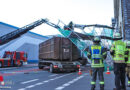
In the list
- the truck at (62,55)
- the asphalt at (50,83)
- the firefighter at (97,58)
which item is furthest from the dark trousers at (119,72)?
the truck at (62,55)

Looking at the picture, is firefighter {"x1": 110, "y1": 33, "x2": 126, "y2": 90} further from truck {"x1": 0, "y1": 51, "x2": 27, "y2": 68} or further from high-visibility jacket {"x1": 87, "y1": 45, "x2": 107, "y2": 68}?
truck {"x1": 0, "y1": 51, "x2": 27, "y2": 68}

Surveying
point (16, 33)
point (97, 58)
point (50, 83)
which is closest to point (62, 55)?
point (50, 83)

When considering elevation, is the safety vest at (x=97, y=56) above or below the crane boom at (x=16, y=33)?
below

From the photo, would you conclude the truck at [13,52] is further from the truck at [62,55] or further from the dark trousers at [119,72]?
the dark trousers at [119,72]

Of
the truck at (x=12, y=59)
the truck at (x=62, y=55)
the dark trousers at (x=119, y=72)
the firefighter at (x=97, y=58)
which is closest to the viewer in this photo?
the dark trousers at (x=119, y=72)

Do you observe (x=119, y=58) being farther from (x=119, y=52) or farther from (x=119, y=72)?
(x=119, y=72)

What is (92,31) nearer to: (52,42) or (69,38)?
(69,38)

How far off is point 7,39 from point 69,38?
37.0 feet

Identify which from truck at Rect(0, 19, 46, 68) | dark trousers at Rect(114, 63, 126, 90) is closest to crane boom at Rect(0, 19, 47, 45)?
truck at Rect(0, 19, 46, 68)

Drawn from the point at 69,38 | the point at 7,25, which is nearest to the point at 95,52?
the point at 69,38

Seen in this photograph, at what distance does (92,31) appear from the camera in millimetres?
18484

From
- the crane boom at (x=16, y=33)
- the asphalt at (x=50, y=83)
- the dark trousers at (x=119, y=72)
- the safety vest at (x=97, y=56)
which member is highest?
the crane boom at (x=16, y=33)

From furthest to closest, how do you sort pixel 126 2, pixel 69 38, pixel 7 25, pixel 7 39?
pixel 7 25
pixel 7 39
pixel 126 2
pixel 69 38

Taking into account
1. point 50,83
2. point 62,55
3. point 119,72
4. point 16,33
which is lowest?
point 50,83
